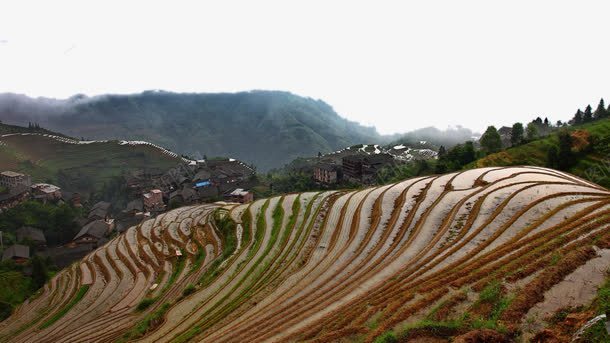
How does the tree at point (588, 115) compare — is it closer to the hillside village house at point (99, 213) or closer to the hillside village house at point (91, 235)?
the hillside village house at point (91, 235)

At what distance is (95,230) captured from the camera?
66688 millimetres

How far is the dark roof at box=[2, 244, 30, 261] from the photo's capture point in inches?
2169

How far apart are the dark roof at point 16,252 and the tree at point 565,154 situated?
80.2m

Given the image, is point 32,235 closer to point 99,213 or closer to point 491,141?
point 99,213

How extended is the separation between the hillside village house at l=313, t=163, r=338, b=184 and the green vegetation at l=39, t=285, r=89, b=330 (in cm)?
5295

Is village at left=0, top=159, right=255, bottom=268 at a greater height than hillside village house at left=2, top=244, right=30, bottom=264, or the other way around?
village at left=0, top=159, right=255, bottom=268

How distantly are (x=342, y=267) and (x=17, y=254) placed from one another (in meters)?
58.6

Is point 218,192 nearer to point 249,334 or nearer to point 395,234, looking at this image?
point 395,234

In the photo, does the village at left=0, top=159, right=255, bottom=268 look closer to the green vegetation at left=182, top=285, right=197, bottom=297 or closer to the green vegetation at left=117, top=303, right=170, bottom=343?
the green vegetation at left=182, top=285, right=197, bottom=297

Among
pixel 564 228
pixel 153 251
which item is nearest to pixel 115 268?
pixel 153 251

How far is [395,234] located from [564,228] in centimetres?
961

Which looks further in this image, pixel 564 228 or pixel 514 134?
pixel 514 134

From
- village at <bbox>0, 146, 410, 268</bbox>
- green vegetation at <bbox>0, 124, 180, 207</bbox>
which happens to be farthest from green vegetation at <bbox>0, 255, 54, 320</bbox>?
green vegetation at <bbox>0, 124, 180, 207</bbox>

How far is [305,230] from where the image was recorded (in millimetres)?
30109
